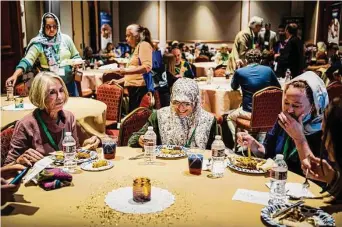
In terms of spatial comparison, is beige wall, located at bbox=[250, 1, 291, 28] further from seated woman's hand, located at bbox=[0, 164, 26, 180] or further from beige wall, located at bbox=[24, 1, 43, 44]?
seated woman's hand, located at bbox=[0, 164, 26, 180]

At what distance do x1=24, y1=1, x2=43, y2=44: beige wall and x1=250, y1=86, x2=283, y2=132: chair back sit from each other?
6.03 meters

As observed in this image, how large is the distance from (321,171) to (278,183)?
0.18m

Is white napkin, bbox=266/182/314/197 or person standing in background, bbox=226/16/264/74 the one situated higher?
person standing in background, bbox=226/16/264/74

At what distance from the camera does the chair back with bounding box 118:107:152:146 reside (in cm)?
268

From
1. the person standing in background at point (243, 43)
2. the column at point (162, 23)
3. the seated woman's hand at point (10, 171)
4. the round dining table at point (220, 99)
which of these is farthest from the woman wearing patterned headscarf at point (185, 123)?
the column at point (162, 23)

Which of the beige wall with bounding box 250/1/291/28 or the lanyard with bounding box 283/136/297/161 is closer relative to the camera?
the lanyard with bounding box 283/136/297/161

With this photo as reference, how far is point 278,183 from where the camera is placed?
169 cm

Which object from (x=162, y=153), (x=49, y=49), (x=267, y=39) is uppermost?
(x=267, y=39)

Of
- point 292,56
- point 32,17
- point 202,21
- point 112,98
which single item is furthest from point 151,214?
point 202,21

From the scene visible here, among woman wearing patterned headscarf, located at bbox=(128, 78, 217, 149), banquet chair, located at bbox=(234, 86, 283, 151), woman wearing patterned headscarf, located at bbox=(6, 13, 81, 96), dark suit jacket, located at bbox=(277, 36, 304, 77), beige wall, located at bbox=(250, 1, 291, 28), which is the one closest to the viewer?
woman wearing patterned headscarf, located at bbox=(128, 78, 217, 149)

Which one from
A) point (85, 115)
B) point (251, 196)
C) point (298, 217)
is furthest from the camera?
point (85, 115)

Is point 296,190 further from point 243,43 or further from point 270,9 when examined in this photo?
point 270,9

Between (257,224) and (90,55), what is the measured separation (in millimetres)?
6976

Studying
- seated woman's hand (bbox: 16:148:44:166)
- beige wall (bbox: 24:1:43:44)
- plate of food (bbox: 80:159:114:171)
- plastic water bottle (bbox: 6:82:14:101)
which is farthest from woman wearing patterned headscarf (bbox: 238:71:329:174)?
beige wall (bbox: 24:1:43:44)
